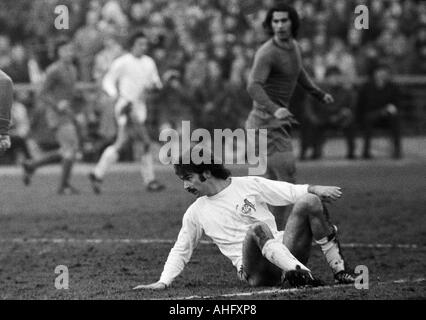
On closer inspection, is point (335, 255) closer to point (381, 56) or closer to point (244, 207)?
point (244, 207)

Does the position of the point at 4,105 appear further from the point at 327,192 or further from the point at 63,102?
the point at 63,102

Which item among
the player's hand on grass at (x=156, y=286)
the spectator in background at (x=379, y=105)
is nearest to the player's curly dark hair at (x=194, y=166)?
the player's hand on grass at (x=156, y=286)

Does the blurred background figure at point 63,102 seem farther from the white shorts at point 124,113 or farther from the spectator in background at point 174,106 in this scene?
the spectator in background at point 174,106

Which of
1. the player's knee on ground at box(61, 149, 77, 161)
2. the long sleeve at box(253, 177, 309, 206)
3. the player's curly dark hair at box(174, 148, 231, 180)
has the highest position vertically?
the player's curly dark hair at box(174, 148, 231, 180)

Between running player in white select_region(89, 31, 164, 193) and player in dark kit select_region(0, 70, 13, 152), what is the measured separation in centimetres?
846

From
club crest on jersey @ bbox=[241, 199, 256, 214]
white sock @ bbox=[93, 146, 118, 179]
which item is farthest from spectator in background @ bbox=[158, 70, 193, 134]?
club crest on jersey @ bbox=[241, 199, 256, 214]

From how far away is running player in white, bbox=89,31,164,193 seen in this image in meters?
17.4

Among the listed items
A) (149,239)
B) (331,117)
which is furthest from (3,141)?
(331,117)

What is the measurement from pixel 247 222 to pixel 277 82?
2.87m

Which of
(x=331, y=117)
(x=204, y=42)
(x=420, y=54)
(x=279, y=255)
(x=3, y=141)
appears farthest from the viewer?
(x=420, y=54)

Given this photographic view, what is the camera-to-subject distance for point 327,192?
25.8 ft

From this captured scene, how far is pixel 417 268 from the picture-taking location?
948cm

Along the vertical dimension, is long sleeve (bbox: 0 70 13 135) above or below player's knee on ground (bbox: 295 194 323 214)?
above

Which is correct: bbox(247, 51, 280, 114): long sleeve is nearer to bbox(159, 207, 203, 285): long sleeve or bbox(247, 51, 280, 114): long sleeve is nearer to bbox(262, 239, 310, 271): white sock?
bbox(159, 207, 203, 285): long sleeve
